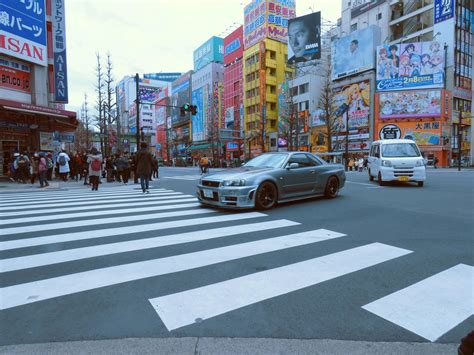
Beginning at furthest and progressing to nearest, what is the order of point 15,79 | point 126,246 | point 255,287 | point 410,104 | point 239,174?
point 410,104
point 15,79
point 239,174
point 126,246
point 255,287

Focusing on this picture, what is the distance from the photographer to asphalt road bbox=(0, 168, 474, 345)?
238cm

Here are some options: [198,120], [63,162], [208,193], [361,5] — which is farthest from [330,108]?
[198,120]

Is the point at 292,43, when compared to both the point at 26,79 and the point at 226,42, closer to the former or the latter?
the point at 226,42

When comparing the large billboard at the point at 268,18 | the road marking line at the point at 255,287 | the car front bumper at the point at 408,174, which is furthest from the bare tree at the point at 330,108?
the road marking line at the point at 255,287

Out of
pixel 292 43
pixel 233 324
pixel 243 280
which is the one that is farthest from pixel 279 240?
pixel 292 43

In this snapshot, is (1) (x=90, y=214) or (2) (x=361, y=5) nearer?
(1) (x=90, y=214)

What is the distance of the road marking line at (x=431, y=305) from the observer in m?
2.38

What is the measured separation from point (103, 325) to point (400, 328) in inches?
87.4

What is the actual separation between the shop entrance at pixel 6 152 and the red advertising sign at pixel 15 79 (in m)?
3.14

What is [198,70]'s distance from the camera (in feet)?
273

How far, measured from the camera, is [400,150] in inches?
499

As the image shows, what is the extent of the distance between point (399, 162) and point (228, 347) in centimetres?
1189

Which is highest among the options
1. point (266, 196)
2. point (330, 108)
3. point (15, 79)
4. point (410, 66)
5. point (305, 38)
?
point (305, 38)

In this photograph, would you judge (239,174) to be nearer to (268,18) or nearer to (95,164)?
(95,164)
